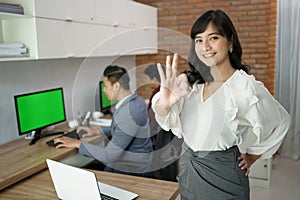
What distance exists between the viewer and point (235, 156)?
131 centimetres

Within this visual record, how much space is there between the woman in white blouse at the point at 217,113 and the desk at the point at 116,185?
0.58 feet

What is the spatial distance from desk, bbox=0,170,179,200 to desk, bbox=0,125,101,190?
0.06 meters

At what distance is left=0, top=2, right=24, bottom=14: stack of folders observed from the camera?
74.5 inches

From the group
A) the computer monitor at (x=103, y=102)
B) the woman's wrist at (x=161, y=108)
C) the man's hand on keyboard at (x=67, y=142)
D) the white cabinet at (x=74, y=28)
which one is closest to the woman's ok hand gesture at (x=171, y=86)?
the woman's wrist at (x=161, y=108)

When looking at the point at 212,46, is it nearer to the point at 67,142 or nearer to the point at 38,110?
the point at 67,142

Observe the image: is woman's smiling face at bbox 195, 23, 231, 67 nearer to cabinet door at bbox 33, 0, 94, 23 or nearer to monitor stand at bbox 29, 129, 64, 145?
cabinet door at bbox 33, 0, 94, 23

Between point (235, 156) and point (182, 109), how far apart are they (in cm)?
30

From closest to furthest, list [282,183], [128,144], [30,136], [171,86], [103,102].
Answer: [171,86], [128,144], [30,136], [282,183], [103,102]

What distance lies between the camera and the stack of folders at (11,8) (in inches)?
74.5

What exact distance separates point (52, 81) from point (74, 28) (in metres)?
0.57

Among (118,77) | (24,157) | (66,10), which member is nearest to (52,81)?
(66,10)

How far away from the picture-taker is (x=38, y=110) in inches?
92.9

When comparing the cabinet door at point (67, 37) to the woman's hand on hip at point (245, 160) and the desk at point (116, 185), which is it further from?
the woman's hand on hip at point (245, 160)

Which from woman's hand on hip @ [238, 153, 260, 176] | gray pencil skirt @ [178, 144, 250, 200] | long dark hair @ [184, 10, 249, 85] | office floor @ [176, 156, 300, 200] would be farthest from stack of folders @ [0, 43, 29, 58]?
office floor @ [176, 156, 300, 200]
